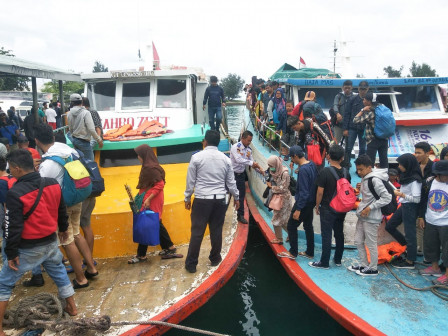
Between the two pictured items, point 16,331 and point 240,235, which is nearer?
point 16,331

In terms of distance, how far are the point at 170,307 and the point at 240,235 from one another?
6.55 ft

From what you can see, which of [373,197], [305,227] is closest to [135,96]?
[305,227]

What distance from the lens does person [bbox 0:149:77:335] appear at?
3102 mm

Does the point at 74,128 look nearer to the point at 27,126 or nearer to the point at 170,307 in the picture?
the point at 170,307

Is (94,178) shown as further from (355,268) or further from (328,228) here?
(355,268)

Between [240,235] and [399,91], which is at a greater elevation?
[399,91]

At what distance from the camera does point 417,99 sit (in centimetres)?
831

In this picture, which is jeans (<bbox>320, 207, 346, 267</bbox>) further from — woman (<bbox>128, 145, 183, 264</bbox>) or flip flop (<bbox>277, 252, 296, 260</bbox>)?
woman (<bbox>128, 145, 183, 264</bbox>)

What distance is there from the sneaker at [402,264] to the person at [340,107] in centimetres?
302

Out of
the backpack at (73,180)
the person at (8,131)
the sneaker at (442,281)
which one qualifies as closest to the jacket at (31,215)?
the backpack at (73,180)

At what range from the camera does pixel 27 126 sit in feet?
38.3

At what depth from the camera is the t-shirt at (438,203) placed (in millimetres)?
4297

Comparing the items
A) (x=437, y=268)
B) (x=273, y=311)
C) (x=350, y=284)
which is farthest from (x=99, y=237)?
(x=437, y=268)

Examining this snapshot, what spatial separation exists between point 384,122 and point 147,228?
4.12 metres
